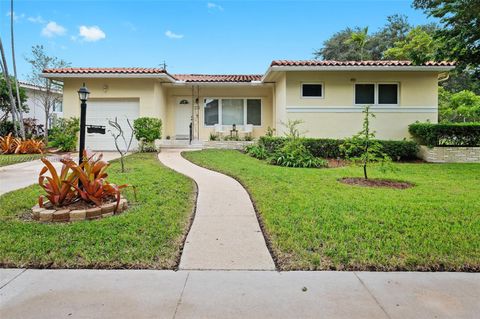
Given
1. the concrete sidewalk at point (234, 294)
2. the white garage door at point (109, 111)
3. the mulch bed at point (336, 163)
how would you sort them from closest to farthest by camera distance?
the concrete sidewalk at point (234, 294), the mulch bed at point (336, 163), the white garage door at point (109, 111)

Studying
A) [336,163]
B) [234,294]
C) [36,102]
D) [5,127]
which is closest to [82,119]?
[234,294]

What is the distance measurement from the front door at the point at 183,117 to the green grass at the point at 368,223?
1006 centimetres

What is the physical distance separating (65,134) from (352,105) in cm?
1196

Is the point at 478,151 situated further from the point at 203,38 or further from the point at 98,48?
the point at 98,48

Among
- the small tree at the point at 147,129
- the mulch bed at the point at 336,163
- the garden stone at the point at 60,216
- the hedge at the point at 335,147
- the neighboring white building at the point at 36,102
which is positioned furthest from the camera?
the neighboring white building at the point at 36,102

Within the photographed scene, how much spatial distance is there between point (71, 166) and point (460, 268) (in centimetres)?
514

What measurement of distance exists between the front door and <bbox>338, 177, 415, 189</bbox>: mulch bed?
1101cm

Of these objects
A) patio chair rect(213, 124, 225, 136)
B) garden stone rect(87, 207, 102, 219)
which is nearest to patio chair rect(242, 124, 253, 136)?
patio chair rect(213, 124, 225, 136)

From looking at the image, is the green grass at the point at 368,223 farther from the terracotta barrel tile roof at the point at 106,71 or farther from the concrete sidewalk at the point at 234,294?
the terracotta barrel tile roof at the point at 106,71

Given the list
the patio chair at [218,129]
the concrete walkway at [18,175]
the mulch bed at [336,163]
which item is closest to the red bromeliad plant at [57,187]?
the concrete walkway at [18,175]

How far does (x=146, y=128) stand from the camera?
1477cm

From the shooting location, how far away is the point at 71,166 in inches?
210

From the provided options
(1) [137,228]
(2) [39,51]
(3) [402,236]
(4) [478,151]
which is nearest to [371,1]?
(4) [478,151]

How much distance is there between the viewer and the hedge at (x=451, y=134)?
12.8 metres
